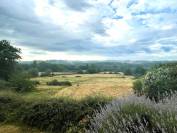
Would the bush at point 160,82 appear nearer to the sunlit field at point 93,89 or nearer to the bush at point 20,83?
the sunlit field at point 93,89

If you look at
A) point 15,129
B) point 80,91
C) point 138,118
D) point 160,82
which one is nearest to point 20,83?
point 80,91

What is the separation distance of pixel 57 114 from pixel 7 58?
4819cm

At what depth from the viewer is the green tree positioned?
179 feet

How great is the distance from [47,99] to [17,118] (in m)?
1.26

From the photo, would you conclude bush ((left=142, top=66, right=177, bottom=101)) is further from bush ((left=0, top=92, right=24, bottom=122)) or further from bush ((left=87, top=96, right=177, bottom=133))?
bush ((left=87, top=96, right=177, bottom=133))

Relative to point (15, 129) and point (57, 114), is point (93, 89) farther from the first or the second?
point (57, 114)

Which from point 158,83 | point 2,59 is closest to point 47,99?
point 158,83

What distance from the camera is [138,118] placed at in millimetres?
4820

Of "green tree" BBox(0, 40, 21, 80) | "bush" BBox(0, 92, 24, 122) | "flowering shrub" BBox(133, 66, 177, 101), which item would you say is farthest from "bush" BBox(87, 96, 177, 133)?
"green tree" BBox(0, 40, 21, 80)

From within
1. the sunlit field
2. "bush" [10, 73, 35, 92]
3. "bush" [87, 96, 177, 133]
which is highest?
"bush" [87, 96, 177, 133]

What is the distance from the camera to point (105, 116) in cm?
589

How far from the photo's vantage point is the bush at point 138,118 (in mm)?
4629

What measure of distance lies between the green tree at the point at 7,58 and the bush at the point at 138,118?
48902 millimetres

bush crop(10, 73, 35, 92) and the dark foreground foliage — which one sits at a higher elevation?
the dark foreground foliage
